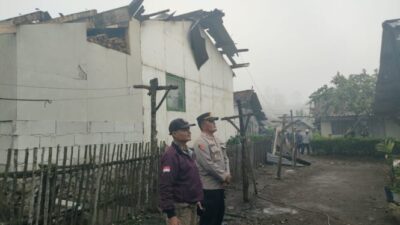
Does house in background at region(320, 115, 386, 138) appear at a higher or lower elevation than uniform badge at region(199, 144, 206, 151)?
higher

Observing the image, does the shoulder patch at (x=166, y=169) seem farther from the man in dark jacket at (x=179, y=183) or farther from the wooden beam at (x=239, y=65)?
the wooden beam at (x=239, y=65)

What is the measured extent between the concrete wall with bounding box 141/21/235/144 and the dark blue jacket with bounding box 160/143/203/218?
18.0ft

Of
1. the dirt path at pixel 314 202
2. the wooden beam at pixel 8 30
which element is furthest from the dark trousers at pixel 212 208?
the wooden beam at pixel 8 30

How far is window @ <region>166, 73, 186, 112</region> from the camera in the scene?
10.9 metres

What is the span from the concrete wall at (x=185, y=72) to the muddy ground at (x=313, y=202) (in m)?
3.13

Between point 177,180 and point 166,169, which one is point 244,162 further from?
point 166,169

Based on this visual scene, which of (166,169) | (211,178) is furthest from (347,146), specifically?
(166,169)

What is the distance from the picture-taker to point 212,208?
15.7 ft

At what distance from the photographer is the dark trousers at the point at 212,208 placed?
471 centimetres

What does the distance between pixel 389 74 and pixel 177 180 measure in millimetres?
7182

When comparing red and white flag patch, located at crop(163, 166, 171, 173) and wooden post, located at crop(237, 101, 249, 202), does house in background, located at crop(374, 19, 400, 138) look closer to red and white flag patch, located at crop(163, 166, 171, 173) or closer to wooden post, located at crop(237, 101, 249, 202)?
wooden post, located at crop(237, 101, 249, 202)

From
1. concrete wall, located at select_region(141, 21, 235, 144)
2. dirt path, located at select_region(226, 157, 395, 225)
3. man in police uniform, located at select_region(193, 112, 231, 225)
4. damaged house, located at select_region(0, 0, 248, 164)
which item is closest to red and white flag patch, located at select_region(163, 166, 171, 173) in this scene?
man in police uniform, located at select_region(193, 112, 231, 225)

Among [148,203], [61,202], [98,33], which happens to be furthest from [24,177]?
[98,33]

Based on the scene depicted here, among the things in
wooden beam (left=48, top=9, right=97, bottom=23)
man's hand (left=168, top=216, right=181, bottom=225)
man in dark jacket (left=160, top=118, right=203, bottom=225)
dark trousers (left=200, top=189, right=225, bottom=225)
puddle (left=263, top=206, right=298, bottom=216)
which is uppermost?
wooden beam (left=48, top=9, right=97, bottom=23)
